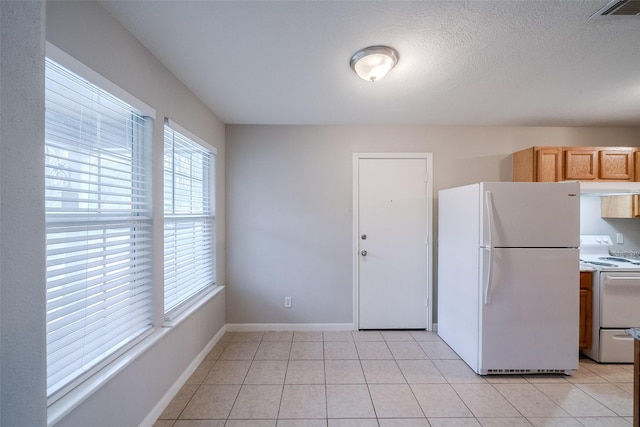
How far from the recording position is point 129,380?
1460 mm

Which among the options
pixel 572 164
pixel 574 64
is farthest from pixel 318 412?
pixel 572 164

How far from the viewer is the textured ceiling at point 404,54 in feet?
4.39

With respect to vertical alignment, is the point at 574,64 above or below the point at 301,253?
above

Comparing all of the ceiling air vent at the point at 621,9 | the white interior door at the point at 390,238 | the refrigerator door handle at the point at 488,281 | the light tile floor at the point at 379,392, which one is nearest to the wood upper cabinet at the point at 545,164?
the white interior door at the point at 390,238

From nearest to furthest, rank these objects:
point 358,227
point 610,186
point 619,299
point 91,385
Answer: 1. point 91,385
2. point 619,299
3. point 610,186
4. point 358,227

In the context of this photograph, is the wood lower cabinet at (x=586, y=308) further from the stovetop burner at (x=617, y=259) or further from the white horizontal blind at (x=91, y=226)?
the white horizontal blind at (x=91, y=226)

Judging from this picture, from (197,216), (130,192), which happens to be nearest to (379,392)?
(197,216)

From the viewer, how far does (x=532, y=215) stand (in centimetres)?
211

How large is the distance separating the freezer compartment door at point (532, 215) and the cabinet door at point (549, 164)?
629 mm

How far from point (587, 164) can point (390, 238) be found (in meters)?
2.17

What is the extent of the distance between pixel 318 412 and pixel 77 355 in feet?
4.81

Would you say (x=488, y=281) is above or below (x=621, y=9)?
below

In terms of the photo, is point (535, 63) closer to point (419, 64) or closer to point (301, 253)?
point (419, 64)

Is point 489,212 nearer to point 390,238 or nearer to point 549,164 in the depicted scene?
point 390,238
